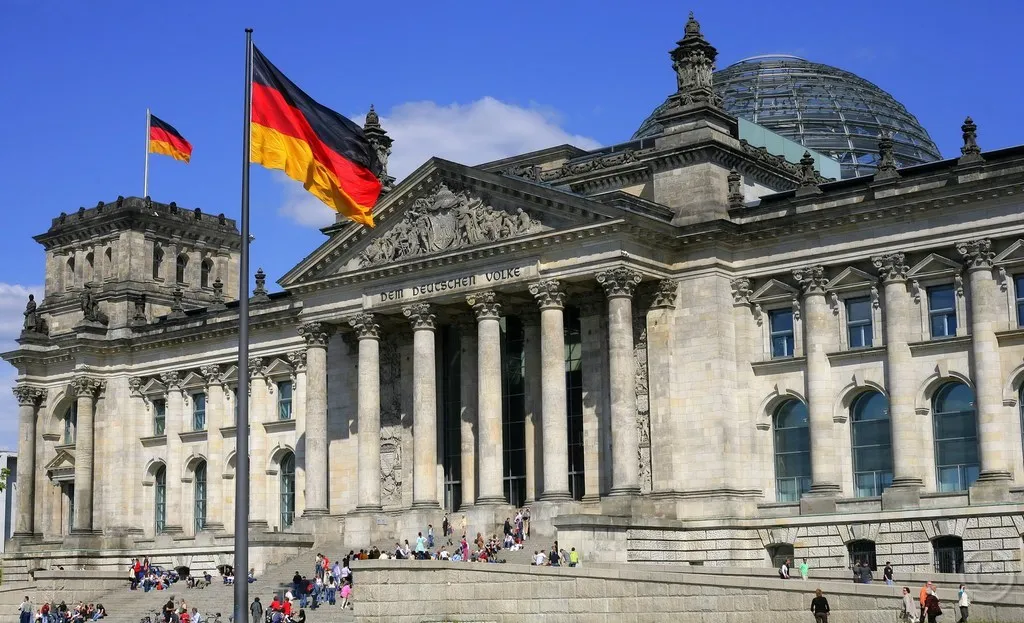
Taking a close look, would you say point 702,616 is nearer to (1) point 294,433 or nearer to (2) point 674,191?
(2) point 674,191

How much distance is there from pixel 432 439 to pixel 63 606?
1755cm

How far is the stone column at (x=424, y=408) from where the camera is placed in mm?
63969

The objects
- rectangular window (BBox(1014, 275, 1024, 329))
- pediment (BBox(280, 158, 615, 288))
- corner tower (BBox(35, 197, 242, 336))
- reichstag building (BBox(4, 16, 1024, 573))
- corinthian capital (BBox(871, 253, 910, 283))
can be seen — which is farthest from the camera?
corner tower (BBox(35, 197, 242, 336))

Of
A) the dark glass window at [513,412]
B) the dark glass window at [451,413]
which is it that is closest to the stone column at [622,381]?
the dark glass window at [513,412]

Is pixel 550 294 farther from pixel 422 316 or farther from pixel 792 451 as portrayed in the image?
pixel 792 451

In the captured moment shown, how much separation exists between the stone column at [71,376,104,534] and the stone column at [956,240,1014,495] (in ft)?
167

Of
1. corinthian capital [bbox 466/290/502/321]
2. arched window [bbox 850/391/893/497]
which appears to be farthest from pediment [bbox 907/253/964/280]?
corinthian capital [bbox 466/290/502/321]

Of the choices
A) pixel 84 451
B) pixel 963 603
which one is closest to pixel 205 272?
pixel 84 451

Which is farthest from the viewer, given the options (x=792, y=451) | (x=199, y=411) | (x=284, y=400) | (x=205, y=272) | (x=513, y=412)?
(x=205, y=272)

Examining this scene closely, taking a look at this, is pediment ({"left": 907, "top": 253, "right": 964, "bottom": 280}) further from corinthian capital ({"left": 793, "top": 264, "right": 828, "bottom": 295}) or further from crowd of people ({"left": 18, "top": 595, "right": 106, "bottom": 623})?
crowd of people ({"left": 18, "top": 595, "right": 106, "bottom": 623})

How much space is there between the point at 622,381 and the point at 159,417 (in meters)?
36.9

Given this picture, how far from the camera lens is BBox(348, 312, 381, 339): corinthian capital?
6650 cm

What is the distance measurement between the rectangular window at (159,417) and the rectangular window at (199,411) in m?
2.68

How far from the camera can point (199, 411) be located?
3307 inches
